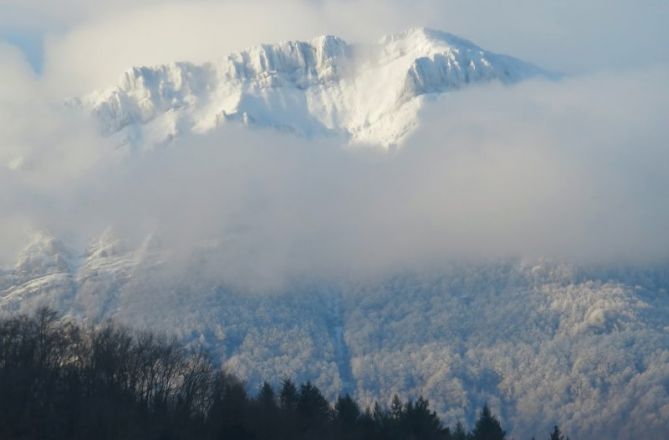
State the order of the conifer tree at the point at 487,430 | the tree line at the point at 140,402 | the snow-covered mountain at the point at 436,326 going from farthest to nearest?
the snow-covered mountain at the point at 436,326 < the conifer tree at the point at 487,430 < the tree line at the point at 140,402

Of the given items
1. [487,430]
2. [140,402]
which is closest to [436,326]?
[487,430]

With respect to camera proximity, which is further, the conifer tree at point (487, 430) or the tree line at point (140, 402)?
the conifer tree at point (487, 430)

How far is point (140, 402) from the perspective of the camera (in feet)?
305

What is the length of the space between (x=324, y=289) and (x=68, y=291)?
27.2m

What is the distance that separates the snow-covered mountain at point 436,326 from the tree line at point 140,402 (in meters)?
48.7

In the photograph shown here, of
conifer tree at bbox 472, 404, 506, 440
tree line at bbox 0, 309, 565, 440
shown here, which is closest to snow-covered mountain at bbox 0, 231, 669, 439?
conifer tree at bbox 472, 404, 506, 440

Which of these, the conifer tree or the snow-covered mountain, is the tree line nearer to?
the conifer tree

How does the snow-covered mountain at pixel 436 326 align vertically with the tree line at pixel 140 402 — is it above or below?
below

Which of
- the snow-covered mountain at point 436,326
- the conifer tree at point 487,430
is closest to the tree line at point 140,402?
the conifer tree at point 487,430

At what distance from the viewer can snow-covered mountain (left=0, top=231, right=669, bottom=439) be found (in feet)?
524

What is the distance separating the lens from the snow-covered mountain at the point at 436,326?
524 ft

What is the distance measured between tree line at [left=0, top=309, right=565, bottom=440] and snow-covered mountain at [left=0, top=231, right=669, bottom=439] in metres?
48.7

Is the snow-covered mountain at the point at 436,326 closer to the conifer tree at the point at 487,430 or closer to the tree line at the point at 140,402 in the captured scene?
the conifer tree at the point at 487,430

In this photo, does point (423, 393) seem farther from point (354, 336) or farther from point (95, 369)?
point (95, 369)
